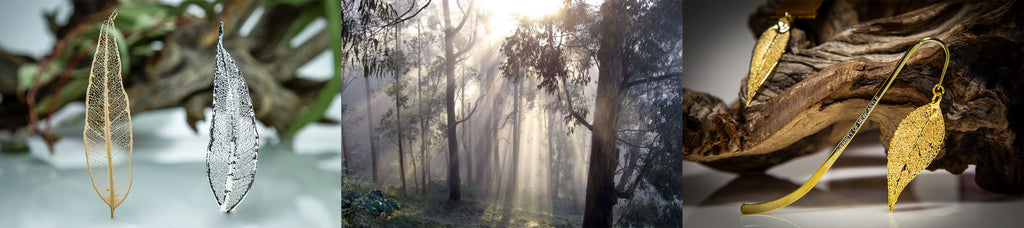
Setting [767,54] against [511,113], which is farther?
[767,54]

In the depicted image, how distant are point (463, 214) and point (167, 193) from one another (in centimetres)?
59

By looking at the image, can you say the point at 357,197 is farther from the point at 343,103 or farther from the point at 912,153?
the point at 912,153

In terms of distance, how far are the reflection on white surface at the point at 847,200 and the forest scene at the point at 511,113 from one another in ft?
0.49

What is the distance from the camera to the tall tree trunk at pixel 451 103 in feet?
2.08

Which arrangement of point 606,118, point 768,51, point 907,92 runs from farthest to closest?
1. point 768,51
2. point 907,92
3. point 606,118

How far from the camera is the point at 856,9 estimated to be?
109 cm

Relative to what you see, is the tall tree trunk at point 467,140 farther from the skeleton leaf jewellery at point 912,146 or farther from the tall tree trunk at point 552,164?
the skeleton leaf jewellery at point 912,146

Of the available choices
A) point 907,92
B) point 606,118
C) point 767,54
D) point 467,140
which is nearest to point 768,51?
point 767,54

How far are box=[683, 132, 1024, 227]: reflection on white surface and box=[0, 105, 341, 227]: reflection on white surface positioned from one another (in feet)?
1.83

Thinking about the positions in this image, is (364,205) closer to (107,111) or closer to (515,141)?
(515,141)

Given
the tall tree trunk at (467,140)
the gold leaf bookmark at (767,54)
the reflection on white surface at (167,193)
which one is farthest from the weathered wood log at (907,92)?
the reflection on white surface at (167,193)

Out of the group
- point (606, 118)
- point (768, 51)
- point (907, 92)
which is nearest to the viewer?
point (606, 118)

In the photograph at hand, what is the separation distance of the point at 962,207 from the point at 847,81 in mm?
268

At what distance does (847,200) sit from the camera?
82 cm
